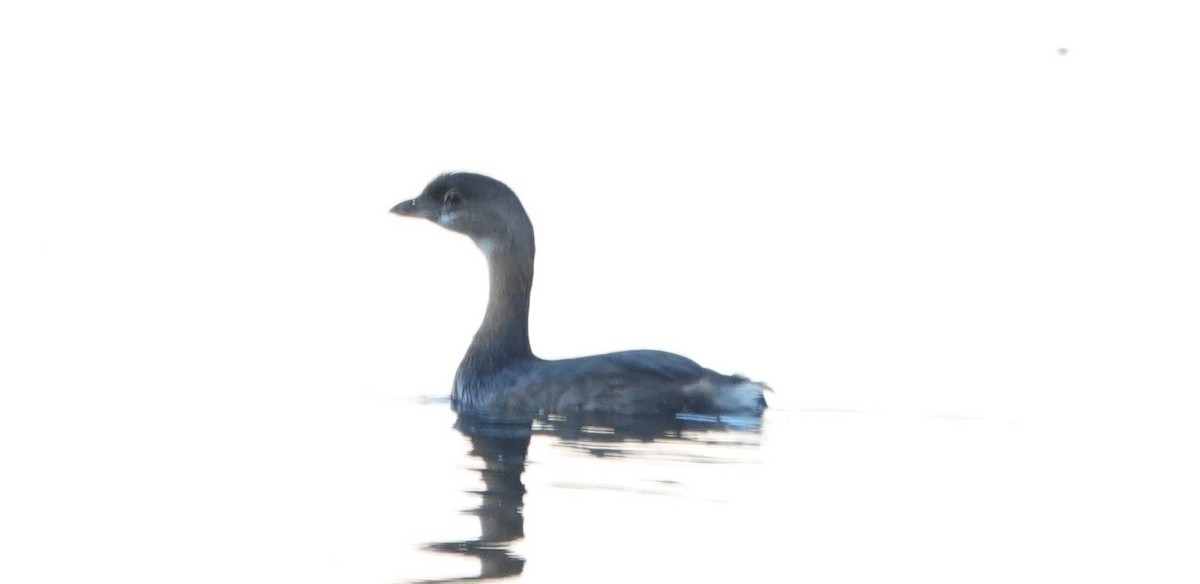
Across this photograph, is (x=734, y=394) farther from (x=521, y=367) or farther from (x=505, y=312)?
(x=505, y=312)

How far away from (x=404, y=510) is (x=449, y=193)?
12.2 feet

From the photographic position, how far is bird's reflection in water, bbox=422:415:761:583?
5.02 m

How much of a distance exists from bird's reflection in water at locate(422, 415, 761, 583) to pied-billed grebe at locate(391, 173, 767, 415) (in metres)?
0.12

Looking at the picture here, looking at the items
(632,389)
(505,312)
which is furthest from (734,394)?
(505,312)

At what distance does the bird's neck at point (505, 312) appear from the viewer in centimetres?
865

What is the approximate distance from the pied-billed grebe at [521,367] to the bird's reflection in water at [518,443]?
118mm

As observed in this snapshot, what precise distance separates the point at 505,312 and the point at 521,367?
0.41 m

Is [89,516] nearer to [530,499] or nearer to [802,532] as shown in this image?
[530,499]

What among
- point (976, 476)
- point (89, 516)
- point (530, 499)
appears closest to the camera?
point (89, 516)

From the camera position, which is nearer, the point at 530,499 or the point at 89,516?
the point at 89,516

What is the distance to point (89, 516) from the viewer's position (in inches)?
209

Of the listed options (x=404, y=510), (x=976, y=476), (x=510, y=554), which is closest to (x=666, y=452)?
(x=976, y=476)

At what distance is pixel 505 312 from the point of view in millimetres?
8805

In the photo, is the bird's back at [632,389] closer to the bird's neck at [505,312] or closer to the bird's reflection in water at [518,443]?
the bird's reflection in water at [518,443]
